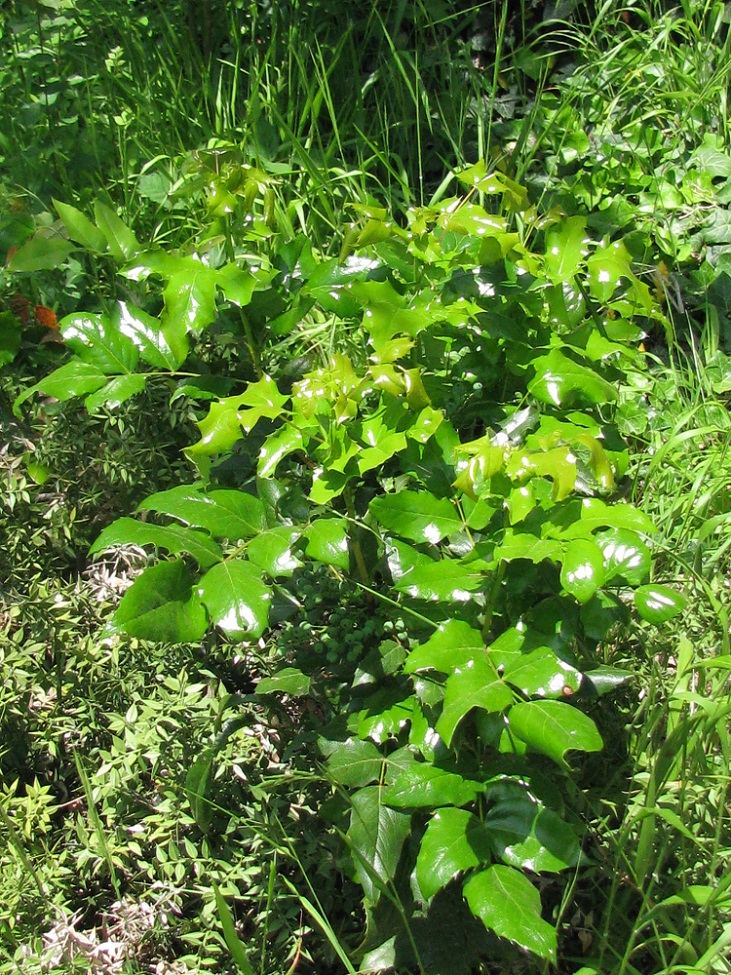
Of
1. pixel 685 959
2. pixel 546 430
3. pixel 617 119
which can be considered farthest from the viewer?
pixel 617 119

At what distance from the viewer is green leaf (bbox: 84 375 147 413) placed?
1.62 metres

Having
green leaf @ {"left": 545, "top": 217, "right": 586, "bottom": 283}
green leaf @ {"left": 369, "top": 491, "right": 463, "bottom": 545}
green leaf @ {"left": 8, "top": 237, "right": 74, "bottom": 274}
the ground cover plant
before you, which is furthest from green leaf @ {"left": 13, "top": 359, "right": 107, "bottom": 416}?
green leaf @ {"left": 545, "top": 217, "right": 586, "bottom": 283}

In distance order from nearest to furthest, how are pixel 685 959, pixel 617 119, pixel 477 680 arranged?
pixel 477 680 → pixel 685 959 → pixel 617 119

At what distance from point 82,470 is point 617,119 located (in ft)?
6.50

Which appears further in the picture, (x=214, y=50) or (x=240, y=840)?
(x=214, y=50)

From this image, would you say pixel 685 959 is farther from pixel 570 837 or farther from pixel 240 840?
pixel 240 840

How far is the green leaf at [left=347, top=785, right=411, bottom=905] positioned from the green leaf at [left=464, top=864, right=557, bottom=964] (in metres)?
0.15

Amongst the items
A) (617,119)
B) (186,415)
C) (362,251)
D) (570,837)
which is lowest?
(570,837)

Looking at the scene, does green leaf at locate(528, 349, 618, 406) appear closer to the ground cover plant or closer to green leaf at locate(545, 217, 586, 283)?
the ground cover plant

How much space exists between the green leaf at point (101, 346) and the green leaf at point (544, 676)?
857 millimetres

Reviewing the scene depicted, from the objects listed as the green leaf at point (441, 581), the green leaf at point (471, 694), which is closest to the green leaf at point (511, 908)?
the green leaf at point (471, 694)

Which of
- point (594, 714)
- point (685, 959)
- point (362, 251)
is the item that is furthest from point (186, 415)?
point (685, 959)

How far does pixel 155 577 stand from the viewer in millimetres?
1321

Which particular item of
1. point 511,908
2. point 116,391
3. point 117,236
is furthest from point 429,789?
point 117,236
